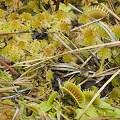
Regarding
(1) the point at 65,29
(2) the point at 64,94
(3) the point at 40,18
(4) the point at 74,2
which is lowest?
(2) the point at 64,94

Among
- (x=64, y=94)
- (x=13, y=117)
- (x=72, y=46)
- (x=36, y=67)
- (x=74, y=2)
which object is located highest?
(x=74, y=2)

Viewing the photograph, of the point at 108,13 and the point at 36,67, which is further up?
the point at 108,13

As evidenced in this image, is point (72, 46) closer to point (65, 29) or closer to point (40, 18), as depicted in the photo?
point (65, 29)

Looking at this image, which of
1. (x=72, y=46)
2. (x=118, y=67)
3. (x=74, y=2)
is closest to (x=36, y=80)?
(x=72, y=46)

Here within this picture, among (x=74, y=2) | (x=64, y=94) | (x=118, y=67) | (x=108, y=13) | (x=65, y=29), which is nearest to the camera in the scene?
(x=64, y=94)

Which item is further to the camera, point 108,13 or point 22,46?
point 108,13

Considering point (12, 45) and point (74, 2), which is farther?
point (74, 2)

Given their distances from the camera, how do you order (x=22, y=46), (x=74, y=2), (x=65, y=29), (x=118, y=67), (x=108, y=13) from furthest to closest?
1. (x=74, y=2)
2. (x=108, y=13)
3. (x=65, y=29)
4. (x=22, y=46)
5. (x=118, y=67)

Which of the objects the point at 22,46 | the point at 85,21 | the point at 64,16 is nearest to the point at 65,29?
the point at 64,16

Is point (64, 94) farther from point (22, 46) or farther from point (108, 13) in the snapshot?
point (108, 13)
